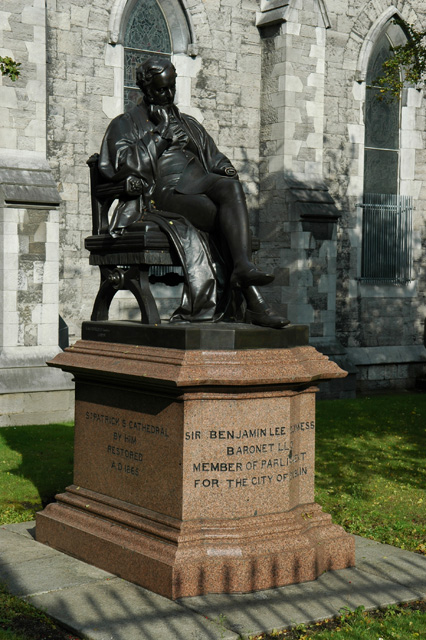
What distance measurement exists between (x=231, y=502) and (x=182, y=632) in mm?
982

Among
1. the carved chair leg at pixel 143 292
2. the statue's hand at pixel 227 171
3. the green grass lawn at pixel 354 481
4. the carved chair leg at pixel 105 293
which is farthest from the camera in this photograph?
the statue's hand at pixel 227 171

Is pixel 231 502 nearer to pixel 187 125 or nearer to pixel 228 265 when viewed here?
pixel 228 265

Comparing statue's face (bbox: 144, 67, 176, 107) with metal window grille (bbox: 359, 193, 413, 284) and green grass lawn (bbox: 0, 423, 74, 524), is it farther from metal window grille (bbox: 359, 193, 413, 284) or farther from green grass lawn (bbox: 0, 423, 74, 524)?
metal window grille (bbox: 359, 193, 413, 284)

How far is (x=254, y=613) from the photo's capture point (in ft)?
16.7

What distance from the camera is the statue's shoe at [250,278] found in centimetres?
603

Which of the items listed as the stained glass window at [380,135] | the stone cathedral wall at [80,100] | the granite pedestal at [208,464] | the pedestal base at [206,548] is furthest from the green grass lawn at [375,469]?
the stained glass window at [380,135]

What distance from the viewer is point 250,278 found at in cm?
609

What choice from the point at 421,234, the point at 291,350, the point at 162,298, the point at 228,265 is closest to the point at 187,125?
the point at 228,265

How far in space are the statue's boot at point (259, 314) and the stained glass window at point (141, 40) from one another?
879cm

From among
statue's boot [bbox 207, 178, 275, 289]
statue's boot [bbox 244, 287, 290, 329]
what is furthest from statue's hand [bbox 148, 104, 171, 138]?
statue's boot [bbox 244, 287, 290, 329]

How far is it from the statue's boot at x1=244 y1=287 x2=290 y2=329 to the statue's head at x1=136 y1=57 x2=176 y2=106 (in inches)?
63.1

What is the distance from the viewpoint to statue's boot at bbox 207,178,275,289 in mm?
6141

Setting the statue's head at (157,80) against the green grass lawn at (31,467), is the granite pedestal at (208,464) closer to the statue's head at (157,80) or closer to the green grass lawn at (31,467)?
the green grass lawn at (31,467)

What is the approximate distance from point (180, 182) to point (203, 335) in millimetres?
1439
